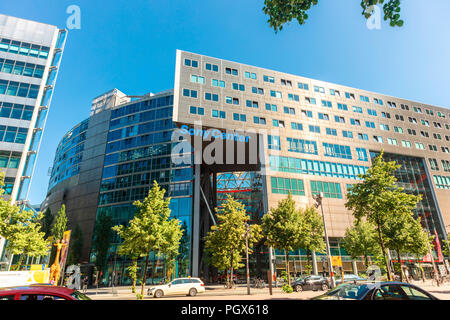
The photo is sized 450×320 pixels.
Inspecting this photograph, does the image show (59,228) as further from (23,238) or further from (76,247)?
(23,238)

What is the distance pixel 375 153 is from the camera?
49719 millimetres

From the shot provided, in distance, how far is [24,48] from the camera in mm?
46812

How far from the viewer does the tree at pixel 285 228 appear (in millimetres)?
27938

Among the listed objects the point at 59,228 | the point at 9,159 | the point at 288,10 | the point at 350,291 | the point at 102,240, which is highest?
the point at 9,159

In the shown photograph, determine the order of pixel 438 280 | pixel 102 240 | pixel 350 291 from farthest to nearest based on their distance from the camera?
1. pixel 102 240
2. pixel 438 280
3. pixel 350 291

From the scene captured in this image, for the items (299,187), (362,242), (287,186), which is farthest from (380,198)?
(299,187)

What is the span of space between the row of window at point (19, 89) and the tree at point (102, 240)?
26150mm

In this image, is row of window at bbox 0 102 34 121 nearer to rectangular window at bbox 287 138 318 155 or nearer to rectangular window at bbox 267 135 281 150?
rectangular window at bbox 267 135 281 150

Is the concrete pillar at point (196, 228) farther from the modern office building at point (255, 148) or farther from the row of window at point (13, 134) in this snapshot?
the row of window at point (13, 134)

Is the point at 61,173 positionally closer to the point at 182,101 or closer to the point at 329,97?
the point at 182,101

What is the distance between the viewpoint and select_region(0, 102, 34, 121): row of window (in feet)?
137

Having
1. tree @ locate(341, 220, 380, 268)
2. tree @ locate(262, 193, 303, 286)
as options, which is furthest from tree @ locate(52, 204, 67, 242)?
tree @ locate(341, 220, 380, 268)

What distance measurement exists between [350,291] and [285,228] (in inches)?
847
